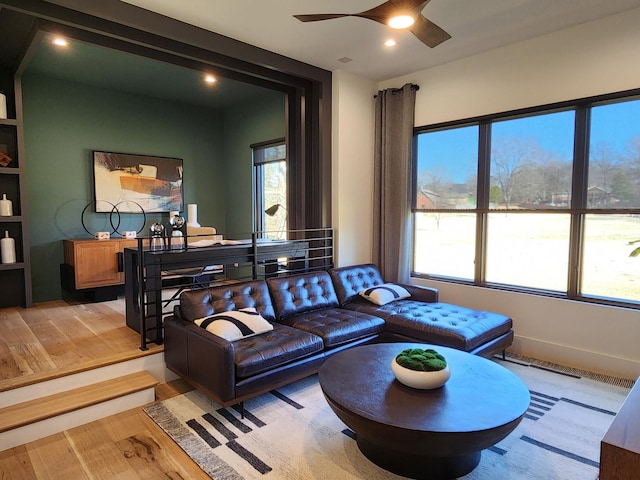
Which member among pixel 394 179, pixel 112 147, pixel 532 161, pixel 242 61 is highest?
pixel 242 61

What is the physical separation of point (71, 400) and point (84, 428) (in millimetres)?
217

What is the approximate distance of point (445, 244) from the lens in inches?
185

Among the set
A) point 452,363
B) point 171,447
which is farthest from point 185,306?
point 452,363

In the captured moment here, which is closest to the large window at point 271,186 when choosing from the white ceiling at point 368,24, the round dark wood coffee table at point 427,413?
the white ceiling at point 368,24

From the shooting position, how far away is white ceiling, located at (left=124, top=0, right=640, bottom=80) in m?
3.14

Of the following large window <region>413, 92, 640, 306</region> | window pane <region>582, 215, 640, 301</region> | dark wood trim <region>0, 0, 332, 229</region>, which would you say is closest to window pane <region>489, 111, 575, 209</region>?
large window <region>413, 92, 640, 306</region>

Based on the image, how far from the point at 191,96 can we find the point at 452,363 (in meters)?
5.41

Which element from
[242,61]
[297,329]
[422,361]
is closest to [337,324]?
[297,329]

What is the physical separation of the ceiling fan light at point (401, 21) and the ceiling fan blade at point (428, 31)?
0.22 feet

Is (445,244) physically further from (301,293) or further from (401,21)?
(401,21)

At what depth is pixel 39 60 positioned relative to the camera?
449 centimetres

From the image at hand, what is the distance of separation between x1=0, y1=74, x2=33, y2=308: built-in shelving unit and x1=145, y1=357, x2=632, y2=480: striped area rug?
9.63 feet

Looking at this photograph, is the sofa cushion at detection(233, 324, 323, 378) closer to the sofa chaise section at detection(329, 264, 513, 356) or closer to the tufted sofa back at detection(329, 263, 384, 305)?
the sofa chaise section at detection(329, 264, 513, 356)

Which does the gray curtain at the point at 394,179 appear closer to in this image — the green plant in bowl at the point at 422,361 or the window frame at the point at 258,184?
the window frame at the point at 258,184
